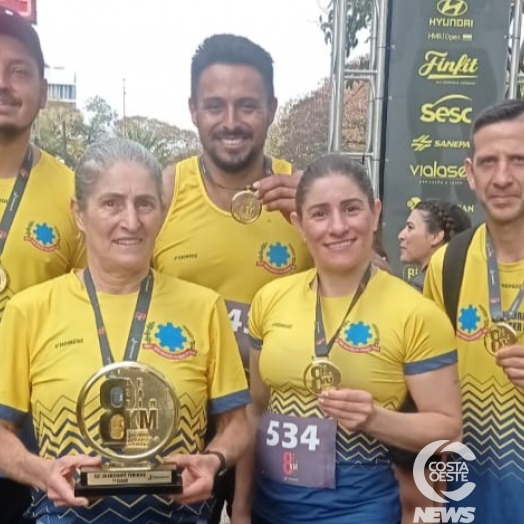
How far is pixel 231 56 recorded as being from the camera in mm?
2799

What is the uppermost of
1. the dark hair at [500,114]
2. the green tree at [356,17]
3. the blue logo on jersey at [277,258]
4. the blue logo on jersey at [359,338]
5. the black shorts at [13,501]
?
the green tree at [356,17]

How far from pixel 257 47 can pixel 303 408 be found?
1388 millimetres

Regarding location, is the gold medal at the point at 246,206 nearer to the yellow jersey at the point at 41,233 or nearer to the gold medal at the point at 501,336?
the yellow jersey at the point at 41,233

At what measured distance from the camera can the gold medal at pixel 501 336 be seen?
235 centimetres

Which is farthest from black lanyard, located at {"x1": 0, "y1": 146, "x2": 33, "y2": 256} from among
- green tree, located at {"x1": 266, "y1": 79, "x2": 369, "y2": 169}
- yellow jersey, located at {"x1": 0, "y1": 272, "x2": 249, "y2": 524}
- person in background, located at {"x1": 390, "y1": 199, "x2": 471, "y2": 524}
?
green tree, located at {"x1": 266, "y1": 79, "x2": 369, "y2": 169}

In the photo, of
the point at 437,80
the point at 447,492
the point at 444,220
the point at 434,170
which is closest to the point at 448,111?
the point at 437,80

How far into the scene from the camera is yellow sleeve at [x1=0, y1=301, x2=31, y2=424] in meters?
2.12

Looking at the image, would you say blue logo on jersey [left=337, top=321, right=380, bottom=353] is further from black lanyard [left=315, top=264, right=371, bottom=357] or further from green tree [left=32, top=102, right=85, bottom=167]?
green tree [left=32, top=102, right=85, bottom=167]

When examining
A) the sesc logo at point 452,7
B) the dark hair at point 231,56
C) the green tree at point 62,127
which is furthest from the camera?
the green tree at point 62,127

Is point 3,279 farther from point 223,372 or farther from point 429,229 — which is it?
point 429,229

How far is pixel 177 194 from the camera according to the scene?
2.90 meters

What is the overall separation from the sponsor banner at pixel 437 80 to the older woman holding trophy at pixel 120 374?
4.71 meters

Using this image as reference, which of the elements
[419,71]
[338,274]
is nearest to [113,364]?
[338,274]

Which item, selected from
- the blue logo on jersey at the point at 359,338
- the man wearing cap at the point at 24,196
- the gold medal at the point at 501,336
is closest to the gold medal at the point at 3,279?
the man wearing cap at the point at 24,196
